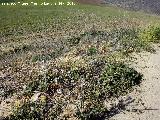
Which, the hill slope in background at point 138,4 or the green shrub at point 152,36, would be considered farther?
the hill slope in background at point 138,4

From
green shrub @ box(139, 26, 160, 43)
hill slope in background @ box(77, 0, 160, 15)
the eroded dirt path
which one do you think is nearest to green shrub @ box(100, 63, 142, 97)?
the eroded dirt path

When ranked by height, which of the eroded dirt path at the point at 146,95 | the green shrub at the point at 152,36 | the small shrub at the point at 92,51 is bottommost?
the eroded dirt path at the point at 146,95

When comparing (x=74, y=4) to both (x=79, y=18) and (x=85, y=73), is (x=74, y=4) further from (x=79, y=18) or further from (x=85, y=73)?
(x=85, y=73)

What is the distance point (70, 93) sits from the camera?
1927 centimetres

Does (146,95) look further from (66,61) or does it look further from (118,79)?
(66,61)

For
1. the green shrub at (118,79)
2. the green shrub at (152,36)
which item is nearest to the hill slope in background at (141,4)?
the green shrub at (152,36)

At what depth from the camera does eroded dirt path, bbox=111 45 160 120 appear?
17653 millimetres

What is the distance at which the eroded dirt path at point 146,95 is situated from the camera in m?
17.7

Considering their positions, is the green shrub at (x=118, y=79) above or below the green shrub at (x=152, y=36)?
below

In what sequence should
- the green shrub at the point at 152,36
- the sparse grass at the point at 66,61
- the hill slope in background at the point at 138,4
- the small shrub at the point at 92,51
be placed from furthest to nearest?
1. the hill slope in background at the point at 138,4
2. the green shrub at the point at 152,36
3. the small shrub at the point at 92,51
4. the sparse grass at the point at 66,61

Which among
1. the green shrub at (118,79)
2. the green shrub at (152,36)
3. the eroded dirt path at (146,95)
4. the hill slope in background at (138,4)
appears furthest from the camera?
the hill slope in background at (138,4)

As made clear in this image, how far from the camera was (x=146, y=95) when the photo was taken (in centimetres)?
1977

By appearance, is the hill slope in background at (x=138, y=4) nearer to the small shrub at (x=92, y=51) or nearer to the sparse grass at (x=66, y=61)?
the sparse grass at (x=66, y=61)

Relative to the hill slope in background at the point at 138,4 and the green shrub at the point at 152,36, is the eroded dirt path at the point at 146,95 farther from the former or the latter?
the hill slope in background at the point at 138,4
